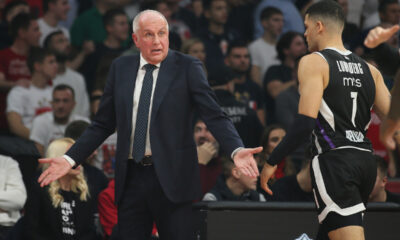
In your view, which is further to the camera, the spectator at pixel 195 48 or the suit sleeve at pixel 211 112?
the spectator at pixel 195 48

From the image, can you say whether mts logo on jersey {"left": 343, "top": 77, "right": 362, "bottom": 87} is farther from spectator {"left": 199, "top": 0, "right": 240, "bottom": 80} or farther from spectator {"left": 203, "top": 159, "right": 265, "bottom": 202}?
spectator {"left": 199, "top": 0, "right": 240, "bottom": 80}

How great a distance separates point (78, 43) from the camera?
10656mm

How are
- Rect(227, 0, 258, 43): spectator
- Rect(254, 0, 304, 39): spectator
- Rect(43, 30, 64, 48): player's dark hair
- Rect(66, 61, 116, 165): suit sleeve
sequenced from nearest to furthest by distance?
Rect(66, 61, 116, 165): suit sleeve, Rect(43, 30, 64, 48): player's dark hair, Rect(254, 0, 304, 39): spectator, Rect(227, 0, 258, 43): spectator

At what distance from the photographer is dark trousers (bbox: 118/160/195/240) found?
4.65m

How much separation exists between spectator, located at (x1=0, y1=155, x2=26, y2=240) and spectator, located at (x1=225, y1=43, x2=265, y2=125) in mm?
3038

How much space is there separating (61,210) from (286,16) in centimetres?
578

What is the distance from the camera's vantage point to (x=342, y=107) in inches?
178

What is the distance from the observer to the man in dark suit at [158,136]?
15.3 feet

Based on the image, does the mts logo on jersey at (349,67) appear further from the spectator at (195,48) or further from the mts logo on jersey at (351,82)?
the spectator at (195,48)

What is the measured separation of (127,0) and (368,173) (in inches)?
289

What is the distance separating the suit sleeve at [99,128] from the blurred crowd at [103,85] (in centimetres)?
124

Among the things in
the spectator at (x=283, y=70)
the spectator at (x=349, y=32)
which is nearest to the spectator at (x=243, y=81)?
the spectator at (x=283, y=70)

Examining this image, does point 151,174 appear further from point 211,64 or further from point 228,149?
point 211,64

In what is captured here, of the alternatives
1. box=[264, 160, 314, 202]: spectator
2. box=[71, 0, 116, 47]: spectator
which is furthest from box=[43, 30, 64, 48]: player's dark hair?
box=[264, 160, 314, 202]: spectator
